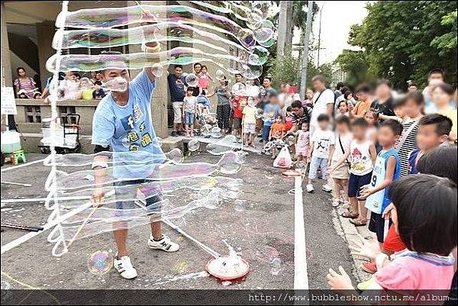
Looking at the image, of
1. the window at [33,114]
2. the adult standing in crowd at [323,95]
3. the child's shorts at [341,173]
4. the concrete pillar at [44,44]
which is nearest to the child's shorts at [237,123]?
the child's shorts at [341,173]

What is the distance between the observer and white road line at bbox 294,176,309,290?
3.17 metres

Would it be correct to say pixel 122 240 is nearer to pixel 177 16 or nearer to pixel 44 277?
pixel 44 277

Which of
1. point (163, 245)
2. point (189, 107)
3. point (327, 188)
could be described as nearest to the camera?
point (163, 245)

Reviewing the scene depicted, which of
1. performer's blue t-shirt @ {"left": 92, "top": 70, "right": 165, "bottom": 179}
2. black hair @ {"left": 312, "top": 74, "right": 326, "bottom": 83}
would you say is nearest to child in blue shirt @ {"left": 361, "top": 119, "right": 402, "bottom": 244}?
black hair @ {"left": 312, "top": 74, "right": 326, "bottom": 83}

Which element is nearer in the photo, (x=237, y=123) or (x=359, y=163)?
(x=359, y=163)

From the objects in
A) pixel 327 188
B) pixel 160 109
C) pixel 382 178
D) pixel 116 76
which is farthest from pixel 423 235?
pixel 160 109

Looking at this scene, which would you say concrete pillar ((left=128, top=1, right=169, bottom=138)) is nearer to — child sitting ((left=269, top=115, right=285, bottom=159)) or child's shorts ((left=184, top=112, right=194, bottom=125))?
child's shorts ((left=184, top=112, right=194, bottom=125))

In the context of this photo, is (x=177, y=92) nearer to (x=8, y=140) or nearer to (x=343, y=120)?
(x=8, y=140)

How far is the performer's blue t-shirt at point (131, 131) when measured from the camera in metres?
2.86

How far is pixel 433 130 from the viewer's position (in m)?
2.00

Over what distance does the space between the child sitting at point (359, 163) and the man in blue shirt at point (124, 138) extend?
5.67 ft

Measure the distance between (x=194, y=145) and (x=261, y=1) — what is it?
3593 mm

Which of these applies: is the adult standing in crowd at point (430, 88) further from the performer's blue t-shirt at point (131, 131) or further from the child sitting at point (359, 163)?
the performer's blue t-shirt at point (131, 131)

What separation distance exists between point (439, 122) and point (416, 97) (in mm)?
761
